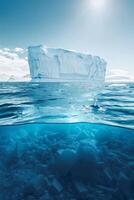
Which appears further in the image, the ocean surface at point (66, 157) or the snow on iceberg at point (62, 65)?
the snow on iceberg at point (62, 65)

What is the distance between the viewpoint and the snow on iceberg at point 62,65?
4222cm

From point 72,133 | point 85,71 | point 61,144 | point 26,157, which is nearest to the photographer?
point 26,157

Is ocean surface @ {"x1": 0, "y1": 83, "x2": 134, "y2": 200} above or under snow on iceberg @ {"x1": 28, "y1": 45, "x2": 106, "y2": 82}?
under

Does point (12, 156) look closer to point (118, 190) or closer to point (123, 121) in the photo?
point (118, 190)

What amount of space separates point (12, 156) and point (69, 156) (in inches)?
48.5

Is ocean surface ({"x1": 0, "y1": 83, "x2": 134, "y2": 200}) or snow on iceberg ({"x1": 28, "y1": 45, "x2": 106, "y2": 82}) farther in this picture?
snow on iceberg ({"x1": 28, "y1": 45, "x2": 106, "y2": 82})

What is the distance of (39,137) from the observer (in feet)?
12.4

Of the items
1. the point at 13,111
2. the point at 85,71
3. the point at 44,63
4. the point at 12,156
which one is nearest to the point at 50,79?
the point at 44,63

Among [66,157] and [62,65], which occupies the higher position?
[62,65]

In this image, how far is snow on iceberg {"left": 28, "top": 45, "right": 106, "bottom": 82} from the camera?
42.2m

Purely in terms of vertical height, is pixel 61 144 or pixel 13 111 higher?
pixel 13 111

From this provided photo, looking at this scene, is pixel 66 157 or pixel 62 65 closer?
pixel 66 157

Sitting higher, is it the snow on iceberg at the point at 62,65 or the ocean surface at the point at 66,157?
the snow on iceberg at the point at 62,65

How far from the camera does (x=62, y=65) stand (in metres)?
46.0
